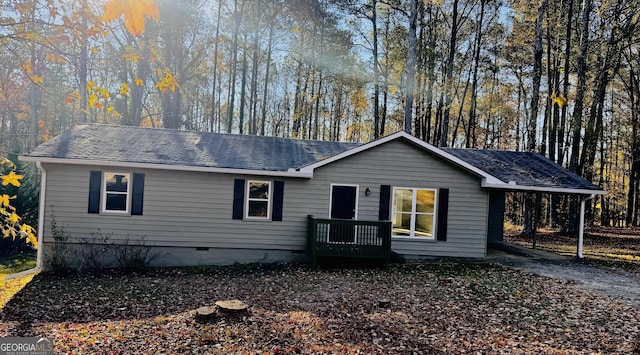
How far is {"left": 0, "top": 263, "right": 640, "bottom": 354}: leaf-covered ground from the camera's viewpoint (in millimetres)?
5496

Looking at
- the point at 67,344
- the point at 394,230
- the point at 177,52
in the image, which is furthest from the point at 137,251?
the point at 177,52

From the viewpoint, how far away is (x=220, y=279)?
939cm

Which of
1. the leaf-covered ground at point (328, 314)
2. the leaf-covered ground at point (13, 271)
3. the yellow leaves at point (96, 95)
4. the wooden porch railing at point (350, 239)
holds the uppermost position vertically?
the yellow leaves at point (96, 95)

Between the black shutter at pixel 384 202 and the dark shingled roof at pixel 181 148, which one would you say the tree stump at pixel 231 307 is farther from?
the black shutter at pixel 384 202

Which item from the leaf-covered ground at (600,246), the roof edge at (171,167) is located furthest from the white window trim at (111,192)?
the leaf-covered ground at (600,246)

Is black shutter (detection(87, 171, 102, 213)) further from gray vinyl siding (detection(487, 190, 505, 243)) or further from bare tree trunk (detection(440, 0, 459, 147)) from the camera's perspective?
bare tree trunk (detection(440, 0, 459, 147))

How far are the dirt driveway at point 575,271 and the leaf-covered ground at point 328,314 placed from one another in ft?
1.86

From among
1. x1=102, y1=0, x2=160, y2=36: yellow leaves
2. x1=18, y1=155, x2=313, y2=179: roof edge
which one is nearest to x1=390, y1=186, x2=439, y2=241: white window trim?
x1=18, y1=155, x2=313, y2=179: roof edge

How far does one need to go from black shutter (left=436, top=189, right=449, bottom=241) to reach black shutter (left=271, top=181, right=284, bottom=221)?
4570 millimetres

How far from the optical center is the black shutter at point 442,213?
11.2 meters

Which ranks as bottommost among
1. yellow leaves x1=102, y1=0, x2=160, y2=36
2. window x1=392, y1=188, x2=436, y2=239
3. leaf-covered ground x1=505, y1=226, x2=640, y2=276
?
leaf-covered ground x1=505, y1=226, x2=640, y2=276

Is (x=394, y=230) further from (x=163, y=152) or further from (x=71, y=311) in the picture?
(x=71, y=311)

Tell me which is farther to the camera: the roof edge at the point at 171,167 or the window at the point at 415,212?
the window at the point at 415,212

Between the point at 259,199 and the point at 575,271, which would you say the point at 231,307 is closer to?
the point at 259,199
